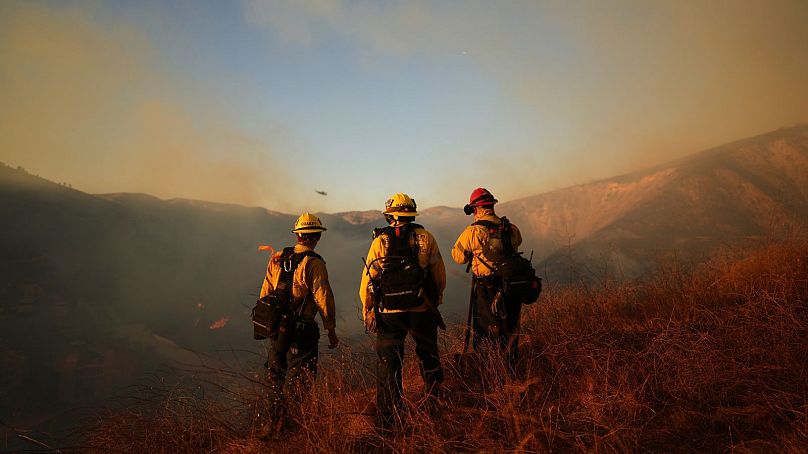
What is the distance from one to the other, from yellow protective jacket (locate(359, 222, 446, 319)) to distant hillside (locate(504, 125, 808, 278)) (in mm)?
29327

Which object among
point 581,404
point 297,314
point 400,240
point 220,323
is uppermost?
point 400,240

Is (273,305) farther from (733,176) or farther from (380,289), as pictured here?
(733,176)

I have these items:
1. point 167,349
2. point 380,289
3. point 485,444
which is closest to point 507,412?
point 485,444

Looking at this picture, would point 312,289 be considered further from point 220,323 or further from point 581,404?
point 220,323

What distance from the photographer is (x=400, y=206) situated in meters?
3.86

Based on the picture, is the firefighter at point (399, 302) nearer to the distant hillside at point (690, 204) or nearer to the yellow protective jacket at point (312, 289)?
the yellow protective jacket at point (312, 289)

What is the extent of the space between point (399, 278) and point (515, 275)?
139 centimetres

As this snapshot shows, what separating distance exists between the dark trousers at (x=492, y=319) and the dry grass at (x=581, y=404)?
1.28 feet

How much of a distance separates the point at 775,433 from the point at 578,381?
1.31m

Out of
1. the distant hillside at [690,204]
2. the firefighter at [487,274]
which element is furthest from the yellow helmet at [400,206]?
the distant hillside at [690,204]

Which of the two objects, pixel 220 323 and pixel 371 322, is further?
pixel 220 323

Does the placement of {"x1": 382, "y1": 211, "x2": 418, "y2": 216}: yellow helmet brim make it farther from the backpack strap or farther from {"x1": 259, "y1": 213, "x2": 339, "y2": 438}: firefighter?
{"x1": 259, "y1": 213, "x2": 339, "y2": 438}: firefighter

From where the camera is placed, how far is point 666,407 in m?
2.87

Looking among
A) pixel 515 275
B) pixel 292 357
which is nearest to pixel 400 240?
pixel 515 275
